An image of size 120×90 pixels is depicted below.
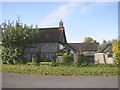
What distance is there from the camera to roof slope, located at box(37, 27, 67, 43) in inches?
2202

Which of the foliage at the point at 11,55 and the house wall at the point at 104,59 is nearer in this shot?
the foliage at the point at 11,55

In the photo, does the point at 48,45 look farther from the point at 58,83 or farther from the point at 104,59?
the point at 58,83

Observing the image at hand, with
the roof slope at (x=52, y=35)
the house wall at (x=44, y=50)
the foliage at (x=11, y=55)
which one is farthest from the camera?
the roof slope at (x=52, y=35)

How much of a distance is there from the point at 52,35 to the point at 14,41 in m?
16.4

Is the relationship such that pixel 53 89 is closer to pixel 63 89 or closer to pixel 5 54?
pixel 63 89

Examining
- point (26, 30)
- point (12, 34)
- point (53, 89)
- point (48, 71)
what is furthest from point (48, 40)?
point (53, 89)

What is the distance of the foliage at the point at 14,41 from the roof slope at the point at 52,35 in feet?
34.9

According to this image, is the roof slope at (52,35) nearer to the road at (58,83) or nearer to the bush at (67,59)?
the bush at (67,59)

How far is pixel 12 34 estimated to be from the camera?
41969 millimetres

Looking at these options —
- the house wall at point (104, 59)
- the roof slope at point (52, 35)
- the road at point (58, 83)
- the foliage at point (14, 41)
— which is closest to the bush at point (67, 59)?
the foliage at point (14, 41)

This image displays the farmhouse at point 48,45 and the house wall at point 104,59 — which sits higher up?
the farmhouse at point 48,45

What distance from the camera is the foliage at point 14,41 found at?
4028 centimetres

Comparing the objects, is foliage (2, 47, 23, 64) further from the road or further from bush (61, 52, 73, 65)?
the road

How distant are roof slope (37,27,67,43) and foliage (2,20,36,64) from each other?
1064 cm
